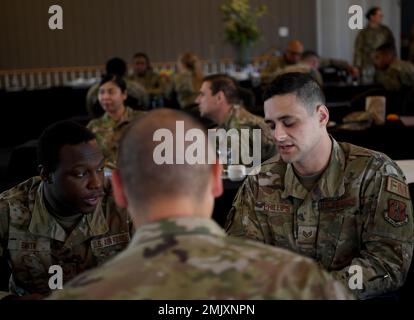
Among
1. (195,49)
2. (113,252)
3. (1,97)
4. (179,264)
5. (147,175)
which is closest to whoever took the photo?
(179,264)

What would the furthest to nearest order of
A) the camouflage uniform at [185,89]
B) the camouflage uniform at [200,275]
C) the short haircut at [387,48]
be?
1. the camouflage uniform at [185,89]
2. the short haircut at [387,48]
3. the camouflage uniform at [200,275]

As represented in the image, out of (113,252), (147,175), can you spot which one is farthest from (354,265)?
(147,175)

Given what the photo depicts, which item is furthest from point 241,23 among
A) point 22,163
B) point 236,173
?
point 236,173

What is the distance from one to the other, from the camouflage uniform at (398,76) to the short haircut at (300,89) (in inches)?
178

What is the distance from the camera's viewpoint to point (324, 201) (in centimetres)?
211

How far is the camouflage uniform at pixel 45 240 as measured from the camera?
213 cm

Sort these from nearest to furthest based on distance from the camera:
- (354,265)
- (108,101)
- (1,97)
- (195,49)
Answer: (354,265), (108,101), (1,97), (195,49)

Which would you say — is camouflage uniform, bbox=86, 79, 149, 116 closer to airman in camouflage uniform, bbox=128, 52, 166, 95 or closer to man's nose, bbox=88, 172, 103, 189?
airman in camouflage uniform, bbox=128, 52, 166, 95

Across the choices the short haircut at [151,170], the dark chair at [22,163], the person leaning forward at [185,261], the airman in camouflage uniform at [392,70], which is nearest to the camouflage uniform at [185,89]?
the airman in camouflage uniform at [392,70]

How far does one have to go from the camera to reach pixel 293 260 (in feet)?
3.54

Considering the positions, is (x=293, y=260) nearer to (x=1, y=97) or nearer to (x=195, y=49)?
(x=1, y=97)

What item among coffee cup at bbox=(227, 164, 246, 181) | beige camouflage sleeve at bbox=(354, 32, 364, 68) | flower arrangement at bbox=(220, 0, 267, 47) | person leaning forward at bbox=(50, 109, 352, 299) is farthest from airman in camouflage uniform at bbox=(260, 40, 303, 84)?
person leaning forward at bbox=(50, 109, 352, 299)

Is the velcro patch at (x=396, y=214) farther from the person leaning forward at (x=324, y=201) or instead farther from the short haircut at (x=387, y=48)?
the short haircut at (x=387, y=48)
